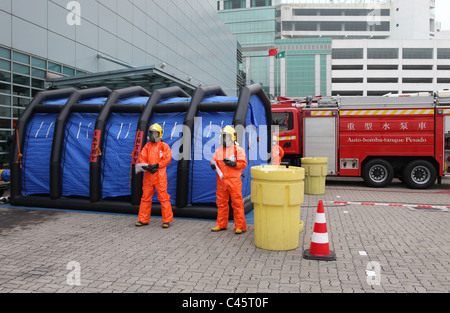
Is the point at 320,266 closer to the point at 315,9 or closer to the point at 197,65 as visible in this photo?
the point at 197,65

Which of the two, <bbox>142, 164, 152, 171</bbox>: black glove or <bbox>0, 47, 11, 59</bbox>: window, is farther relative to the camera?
<bbox>0, 47, 11, 59</bbox>: window

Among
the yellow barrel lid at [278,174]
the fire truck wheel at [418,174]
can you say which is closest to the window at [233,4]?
the fire truck wheel at [418,174]

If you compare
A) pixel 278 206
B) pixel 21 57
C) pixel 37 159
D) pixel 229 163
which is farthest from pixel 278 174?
pixel 21 57

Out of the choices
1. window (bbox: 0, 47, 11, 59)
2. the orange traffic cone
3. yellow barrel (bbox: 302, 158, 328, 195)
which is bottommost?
the orange traffic cone

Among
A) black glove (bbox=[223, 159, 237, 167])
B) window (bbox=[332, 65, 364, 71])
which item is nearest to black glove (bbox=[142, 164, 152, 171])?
black glove (bbox=[223, 159, 237, 167])

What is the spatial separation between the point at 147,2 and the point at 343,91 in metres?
60.4

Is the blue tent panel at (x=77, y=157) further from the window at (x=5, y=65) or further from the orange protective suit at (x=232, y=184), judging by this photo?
the window at (x=5, y=65)

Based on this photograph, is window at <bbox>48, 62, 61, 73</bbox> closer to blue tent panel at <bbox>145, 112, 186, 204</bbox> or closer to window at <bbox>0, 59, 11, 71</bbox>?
window at <bbox>0, 59, 11, 71</bbox>

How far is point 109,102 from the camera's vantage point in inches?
324

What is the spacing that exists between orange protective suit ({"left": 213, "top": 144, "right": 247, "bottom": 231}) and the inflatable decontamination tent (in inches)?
37.9

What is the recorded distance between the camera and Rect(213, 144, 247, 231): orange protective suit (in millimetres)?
6070

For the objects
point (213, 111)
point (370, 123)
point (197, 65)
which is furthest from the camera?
point (197, 65)

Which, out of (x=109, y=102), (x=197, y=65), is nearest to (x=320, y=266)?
(x=109, y=102)

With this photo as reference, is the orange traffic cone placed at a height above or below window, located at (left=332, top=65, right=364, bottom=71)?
below
